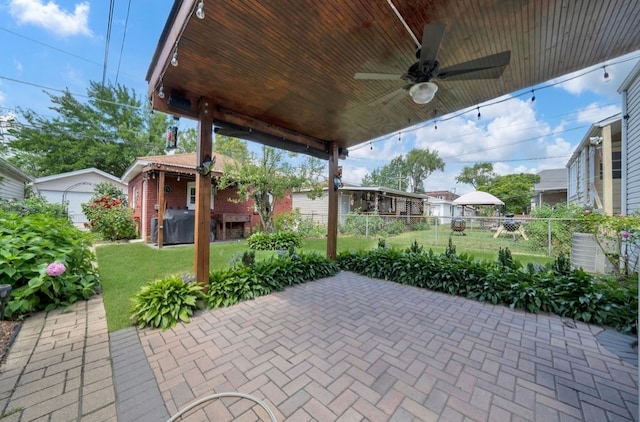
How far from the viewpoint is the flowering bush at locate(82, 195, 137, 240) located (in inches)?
341

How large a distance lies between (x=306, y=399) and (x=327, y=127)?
412 cm

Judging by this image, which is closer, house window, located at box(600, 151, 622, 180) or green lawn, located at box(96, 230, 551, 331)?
green lawn, located at box(96, 230, 551, 331)

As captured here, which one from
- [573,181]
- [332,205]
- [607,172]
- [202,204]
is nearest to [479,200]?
[573,181]

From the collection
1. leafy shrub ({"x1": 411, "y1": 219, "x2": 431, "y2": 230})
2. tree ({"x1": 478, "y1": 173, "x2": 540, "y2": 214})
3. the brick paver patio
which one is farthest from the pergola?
tree ({"x1": 478, "y1": 173, "x2": 540, "y2": 214})

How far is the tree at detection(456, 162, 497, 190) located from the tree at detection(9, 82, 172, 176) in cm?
3720

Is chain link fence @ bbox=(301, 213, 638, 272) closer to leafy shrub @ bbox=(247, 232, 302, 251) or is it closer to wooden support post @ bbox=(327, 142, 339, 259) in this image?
leafy shrub @ bbox=(247, 232, 302, 251)

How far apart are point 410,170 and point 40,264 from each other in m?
32.3

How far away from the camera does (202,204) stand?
338cm

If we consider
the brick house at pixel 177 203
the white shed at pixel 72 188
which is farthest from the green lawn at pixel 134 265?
the white shed at pixel 72 188

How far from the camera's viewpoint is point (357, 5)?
1959 millimetres

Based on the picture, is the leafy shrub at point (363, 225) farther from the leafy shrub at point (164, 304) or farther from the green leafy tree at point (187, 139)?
the green leafy tree at point (187, 139)

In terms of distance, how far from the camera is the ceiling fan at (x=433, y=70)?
2172 mm

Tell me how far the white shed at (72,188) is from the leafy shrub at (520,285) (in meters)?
15.9

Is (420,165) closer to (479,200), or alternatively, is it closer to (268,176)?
(479,200)
